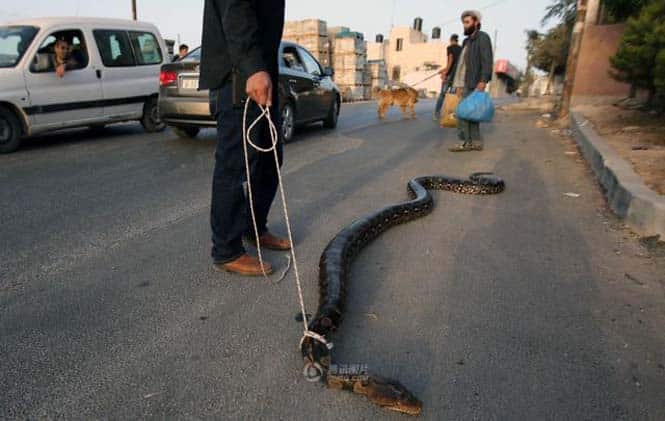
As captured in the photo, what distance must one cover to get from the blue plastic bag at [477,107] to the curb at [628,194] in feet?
5.93

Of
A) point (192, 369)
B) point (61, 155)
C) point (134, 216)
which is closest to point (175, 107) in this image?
point (61, 155)

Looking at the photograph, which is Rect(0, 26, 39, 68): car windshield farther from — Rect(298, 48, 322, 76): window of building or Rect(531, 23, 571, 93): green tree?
Rect(531, 23, 571, 93): green tree

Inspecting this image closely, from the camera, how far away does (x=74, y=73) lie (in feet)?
26.2

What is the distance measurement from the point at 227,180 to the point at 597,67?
13588 millimetres

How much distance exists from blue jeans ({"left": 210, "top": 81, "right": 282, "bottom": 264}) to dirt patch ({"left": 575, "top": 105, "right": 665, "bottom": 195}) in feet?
12.8

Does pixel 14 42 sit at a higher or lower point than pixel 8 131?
higher

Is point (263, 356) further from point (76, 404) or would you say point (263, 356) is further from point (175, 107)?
point (175, 107)

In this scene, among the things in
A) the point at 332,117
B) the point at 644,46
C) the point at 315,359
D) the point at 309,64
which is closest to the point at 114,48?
the point at 309,64

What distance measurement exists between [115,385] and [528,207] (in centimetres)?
444

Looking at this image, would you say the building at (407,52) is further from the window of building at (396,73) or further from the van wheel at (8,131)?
the van wheel at (8,131)

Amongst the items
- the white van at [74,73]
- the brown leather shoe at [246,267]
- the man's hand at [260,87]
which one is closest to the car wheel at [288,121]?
the white van at [74,73]

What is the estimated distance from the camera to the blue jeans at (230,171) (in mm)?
2998

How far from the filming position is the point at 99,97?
8.45 m

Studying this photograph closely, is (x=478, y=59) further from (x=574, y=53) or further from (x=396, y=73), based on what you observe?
(x=396, y=73)
